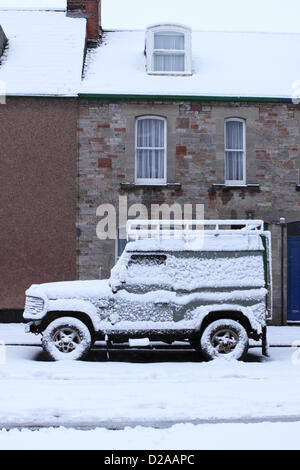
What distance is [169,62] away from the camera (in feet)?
63.6

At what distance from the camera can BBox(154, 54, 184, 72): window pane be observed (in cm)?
1931

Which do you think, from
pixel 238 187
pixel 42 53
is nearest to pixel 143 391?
pixel 238 187

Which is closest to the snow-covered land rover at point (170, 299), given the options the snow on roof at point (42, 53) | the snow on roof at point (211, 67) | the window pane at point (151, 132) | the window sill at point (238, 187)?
the window sill at point (238, 187)

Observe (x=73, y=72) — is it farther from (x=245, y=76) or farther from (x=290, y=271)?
(x=290, y=271)

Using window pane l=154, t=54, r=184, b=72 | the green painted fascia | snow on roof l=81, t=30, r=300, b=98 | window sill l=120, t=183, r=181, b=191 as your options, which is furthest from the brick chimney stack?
window sill l=120, t=183, r=181, b=191

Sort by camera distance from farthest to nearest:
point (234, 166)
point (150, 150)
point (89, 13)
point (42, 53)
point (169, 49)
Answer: point (89, 13)
point (169, 49)
point (42, 53)
point (234, 166)
point (150, 150)

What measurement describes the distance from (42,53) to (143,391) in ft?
45.3

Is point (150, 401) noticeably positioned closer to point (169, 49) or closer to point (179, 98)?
point (179, 98)

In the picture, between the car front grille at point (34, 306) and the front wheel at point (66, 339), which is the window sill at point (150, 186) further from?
the front wheel at point (66, 339)

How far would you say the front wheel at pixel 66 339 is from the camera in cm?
1086

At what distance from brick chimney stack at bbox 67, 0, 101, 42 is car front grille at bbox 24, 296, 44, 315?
1246 cm

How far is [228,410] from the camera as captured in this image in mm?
7297

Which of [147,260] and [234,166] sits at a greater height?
[234,166]
